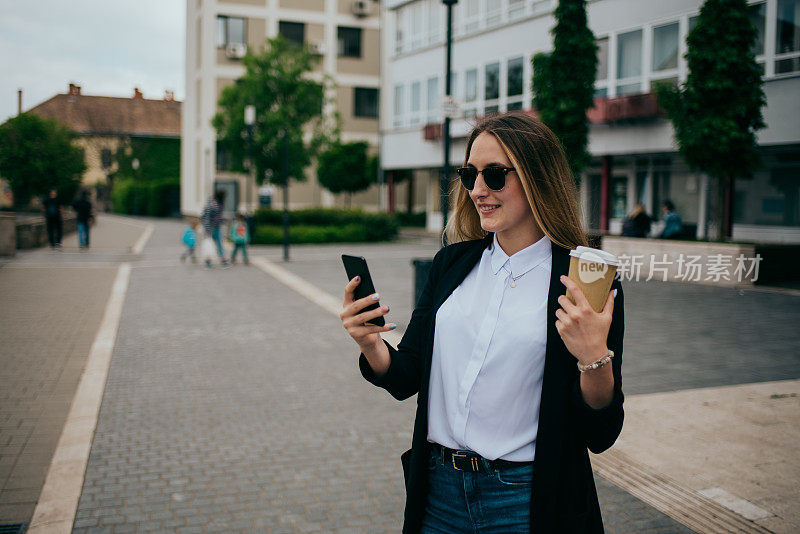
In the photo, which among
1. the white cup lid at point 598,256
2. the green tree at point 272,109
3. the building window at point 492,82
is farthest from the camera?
the building window at point 492,82

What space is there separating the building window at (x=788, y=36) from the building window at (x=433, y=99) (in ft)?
54.3

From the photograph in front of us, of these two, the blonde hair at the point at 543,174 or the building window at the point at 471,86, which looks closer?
→ the blonde hair at the point at 543,174

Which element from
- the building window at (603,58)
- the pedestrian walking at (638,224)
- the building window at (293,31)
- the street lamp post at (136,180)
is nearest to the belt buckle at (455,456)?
the pedestrian walking at (638,224)

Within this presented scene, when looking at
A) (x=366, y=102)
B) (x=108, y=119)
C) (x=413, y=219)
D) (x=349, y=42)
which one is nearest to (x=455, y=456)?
(x=413, y=219)

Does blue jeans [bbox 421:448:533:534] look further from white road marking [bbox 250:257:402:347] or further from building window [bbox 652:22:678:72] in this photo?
building window [bbox 652:22:678:72]

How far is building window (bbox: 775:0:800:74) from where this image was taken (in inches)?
719

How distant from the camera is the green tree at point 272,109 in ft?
94.6

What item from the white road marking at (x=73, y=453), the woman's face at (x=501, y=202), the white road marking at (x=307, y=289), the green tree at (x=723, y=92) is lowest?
the white road marking at (x=73, y=453)

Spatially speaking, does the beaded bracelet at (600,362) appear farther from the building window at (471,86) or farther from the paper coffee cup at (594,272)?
the building window at (471,86)

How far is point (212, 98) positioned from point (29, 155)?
733 inches

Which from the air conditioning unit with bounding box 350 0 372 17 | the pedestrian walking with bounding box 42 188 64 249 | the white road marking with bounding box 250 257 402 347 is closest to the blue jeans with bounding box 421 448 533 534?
the white road marking with bounding box 250 257 402 347

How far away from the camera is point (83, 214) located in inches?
891

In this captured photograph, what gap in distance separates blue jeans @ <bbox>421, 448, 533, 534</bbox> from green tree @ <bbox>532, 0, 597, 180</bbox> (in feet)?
56.5

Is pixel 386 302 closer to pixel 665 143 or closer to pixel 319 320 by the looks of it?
pixel 319 320
